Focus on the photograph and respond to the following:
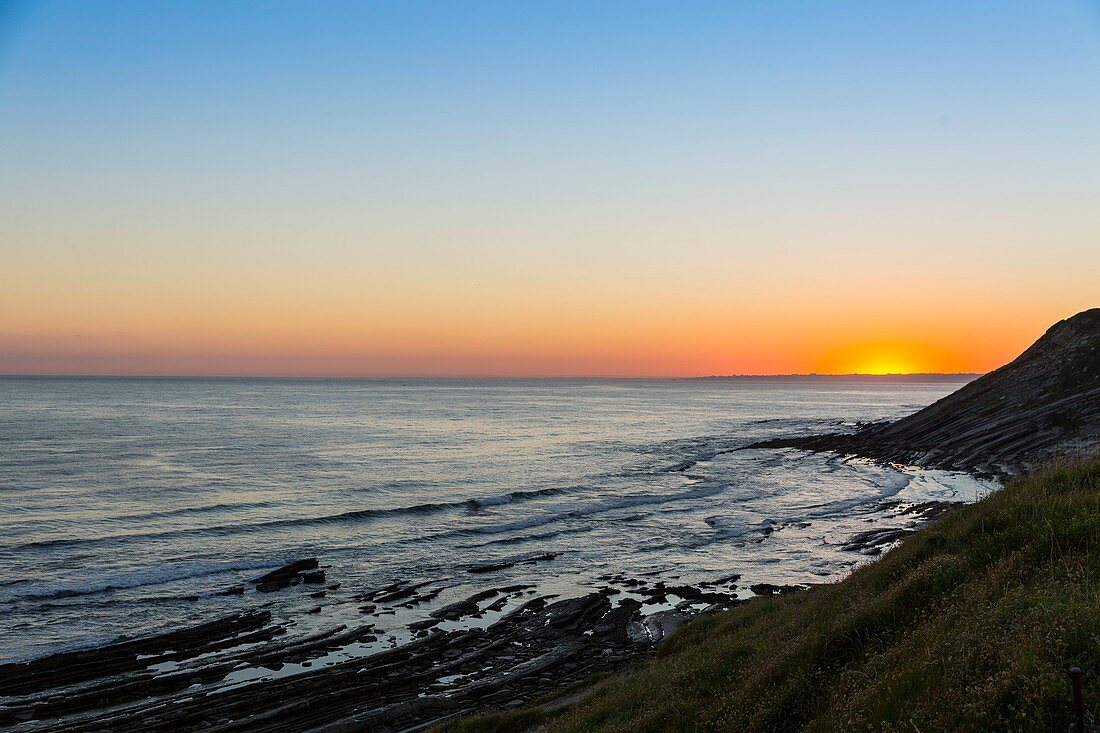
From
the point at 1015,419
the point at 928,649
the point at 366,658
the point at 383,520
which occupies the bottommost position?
the point at 383,520

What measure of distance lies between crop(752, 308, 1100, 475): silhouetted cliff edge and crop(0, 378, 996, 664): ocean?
4.48 metres

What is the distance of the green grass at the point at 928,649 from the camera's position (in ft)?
25.1

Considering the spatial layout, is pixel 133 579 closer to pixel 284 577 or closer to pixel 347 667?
pixel 284 577

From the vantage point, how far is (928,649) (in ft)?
29.9

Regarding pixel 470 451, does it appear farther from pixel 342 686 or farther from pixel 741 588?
pixel 342 686

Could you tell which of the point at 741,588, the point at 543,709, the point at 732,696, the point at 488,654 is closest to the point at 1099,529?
the point at 732,696

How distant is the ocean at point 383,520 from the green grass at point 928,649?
38.5 feet

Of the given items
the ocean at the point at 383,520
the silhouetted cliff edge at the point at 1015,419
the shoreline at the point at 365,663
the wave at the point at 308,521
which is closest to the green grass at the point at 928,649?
the shoreline at the point at 365,663

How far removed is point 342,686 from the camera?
18469mm

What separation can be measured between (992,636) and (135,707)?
1866cm

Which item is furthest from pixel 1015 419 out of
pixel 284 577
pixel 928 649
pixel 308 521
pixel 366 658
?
pixel 928 649

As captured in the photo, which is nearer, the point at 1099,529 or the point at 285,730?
the point at 1099,529

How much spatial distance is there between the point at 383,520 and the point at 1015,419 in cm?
5115

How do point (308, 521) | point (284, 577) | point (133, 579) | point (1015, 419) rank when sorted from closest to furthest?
point (133, 579), point (284, 577), point (308, 521), point (1015, 419)
